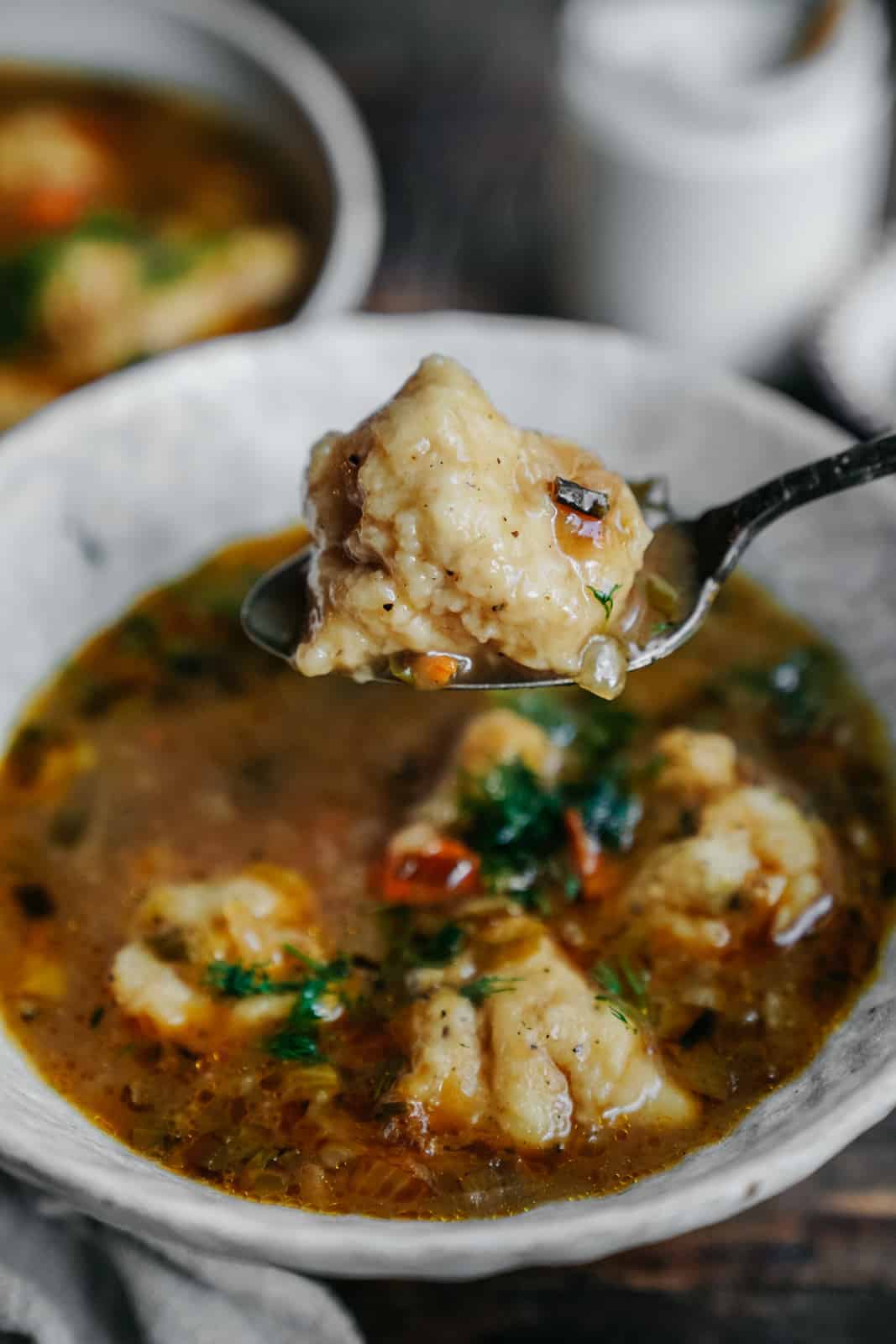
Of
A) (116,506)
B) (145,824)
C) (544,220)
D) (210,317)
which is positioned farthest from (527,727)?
(544,220)

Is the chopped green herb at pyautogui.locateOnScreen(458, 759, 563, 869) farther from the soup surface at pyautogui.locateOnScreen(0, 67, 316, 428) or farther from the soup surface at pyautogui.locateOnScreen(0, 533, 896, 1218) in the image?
the soup surface at pyautogui.locateOnScreen(0, 67, 316, 428)

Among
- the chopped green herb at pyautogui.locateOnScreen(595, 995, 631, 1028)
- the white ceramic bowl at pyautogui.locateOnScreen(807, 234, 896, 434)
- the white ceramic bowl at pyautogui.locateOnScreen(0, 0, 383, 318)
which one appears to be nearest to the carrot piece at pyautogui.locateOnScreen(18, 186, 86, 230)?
the white ceramic bowl at pyautogui.locateOnScreen(0, 0, 383, 318)

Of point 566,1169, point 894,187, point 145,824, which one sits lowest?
point 145,824

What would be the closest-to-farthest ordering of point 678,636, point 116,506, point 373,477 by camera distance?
point 373,477, point 678,636, point 116,506

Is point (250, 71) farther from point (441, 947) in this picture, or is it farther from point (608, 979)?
point (608, 979)

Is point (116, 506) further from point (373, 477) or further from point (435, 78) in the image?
point (435, 78)

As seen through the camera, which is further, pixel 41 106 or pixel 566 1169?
pixel 41 106

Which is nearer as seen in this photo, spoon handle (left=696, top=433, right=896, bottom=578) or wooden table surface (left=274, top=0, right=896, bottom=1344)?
spoon handle (left=696, top=433, right=896, bottom=578)
